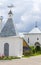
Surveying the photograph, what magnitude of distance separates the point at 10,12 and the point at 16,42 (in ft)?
18.0

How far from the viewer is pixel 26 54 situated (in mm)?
45906

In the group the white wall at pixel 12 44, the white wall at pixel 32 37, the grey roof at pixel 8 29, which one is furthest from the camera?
the white wall at pixel 32 37

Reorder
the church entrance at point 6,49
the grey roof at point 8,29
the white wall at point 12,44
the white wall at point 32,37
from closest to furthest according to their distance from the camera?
1. the white wall at point 12,44
2. the church entrance at point 6,49
3. the grey roof at point 8,29
4. the white wall at point 32,37

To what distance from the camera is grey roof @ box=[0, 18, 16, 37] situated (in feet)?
138

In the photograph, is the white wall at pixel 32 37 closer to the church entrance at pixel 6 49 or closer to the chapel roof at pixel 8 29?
the chapel roof at pixel 8 29

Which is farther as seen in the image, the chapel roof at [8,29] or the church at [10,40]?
the chapel roof at [8,29]

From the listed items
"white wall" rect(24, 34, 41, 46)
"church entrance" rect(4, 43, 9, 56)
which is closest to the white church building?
"church entrance" rect(4, 43, 9, 56)

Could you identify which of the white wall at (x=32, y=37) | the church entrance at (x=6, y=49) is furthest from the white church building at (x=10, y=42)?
the white wall at (x=32, y=37)

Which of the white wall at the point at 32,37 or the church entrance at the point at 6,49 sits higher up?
the white wall at the point at 32,37

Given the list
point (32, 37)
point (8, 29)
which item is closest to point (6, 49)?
point (8, 29)

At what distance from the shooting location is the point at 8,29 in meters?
42.6

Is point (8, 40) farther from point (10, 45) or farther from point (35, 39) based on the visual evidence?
point (35, 39)

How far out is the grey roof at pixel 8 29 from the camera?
42062 millimetres

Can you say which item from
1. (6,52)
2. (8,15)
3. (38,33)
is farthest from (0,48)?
(38,33)
